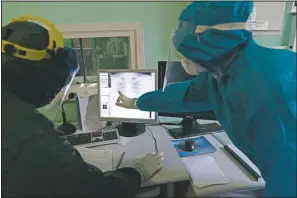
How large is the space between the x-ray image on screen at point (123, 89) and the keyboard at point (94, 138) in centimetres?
10

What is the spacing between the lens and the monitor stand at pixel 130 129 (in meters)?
1.50

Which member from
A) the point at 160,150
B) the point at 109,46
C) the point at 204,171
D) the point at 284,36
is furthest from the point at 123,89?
the point at 284,36

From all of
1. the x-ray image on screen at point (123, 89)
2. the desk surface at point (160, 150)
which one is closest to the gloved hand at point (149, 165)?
the desk surface at point (160, 150)

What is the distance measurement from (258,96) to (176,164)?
63 cm

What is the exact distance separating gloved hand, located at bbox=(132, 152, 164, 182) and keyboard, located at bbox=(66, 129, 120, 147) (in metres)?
0.28

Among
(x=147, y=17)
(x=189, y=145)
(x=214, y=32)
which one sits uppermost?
(x=147, y=17)

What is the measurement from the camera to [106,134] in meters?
1.44

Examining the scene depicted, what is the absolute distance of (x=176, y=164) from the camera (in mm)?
1186

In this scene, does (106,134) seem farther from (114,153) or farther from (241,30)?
(241,30)

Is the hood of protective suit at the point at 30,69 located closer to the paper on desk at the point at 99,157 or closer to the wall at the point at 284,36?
the paper on desk at the point at 99,157

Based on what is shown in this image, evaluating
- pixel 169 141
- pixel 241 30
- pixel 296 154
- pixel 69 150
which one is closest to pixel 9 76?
pixel 69 150

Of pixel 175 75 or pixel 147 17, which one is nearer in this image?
pixel 175 75

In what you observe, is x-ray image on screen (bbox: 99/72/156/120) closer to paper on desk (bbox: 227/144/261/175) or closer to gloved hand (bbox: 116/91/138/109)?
gloved hand (bbox: 116/91/138/109)

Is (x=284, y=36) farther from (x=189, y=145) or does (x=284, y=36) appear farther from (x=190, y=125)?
(x=189, y=145)
